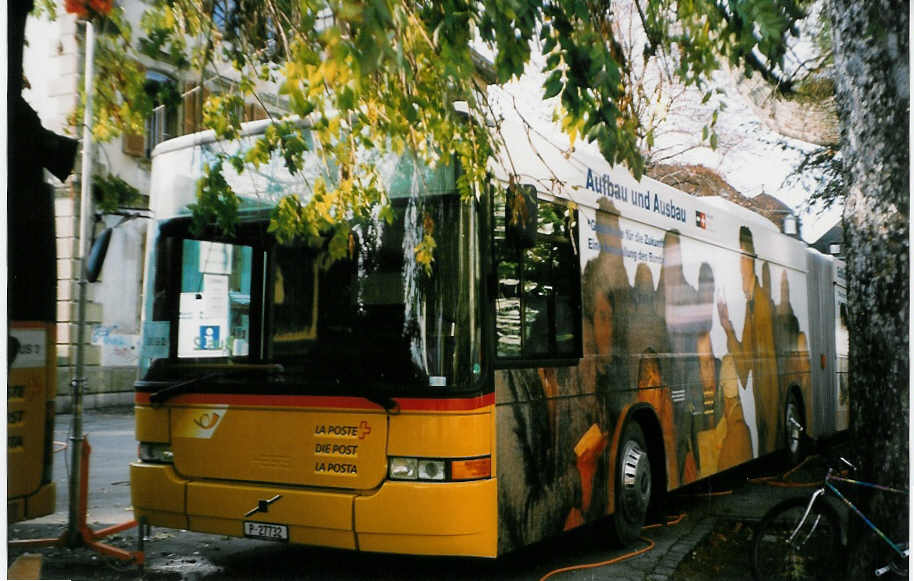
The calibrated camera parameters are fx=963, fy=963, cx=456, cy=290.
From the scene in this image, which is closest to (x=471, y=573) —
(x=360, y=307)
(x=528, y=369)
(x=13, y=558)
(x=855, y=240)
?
(x=528, y=369)

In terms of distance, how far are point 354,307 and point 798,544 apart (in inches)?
122

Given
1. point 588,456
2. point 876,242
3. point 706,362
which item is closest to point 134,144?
point 588,456

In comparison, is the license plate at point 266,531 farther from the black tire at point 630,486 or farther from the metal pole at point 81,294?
the black tire at point 630,486

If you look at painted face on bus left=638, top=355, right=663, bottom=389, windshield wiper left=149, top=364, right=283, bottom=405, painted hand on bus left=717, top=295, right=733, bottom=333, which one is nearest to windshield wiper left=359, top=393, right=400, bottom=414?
windshield wiper left=149, top=364, right=283, bottom=405

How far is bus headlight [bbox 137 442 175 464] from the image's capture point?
251 inches

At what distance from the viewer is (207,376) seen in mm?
6211

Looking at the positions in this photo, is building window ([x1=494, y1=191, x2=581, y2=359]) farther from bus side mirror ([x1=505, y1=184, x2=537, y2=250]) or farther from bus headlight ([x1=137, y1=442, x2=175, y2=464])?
bus headlight ([x1=137, y1=442, x2=175, y2=464])

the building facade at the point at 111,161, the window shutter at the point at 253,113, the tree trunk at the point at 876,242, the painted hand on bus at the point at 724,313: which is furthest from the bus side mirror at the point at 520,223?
the painted hand on bus at the point at 724,313

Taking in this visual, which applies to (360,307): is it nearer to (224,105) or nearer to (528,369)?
(528,369)

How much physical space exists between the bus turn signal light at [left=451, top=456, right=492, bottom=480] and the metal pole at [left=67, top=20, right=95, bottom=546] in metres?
2.61

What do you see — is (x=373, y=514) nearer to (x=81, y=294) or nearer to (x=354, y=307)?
(x=354, y=307)

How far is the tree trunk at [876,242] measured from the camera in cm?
544

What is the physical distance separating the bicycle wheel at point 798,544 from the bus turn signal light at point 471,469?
1.87 m

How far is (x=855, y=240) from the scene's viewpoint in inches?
223
